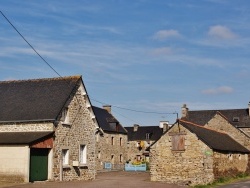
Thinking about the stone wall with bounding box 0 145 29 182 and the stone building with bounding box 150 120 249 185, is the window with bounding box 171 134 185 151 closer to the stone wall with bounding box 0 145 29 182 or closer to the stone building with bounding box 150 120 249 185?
the stone building with bounding box 150 120 249 185

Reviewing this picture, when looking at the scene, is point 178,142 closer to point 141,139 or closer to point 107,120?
point 107,120

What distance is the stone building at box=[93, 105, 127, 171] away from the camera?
52.6 meters

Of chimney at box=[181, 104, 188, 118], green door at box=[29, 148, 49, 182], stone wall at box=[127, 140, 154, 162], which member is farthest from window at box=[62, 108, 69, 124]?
stone wall at box=[127, 140, 154, 162]

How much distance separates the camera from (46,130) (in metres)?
25.6

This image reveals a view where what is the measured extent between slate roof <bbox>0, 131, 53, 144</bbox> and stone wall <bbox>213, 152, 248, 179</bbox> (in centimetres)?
1261

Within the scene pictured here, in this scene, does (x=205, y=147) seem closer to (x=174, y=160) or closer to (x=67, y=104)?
(x=174, y=160)

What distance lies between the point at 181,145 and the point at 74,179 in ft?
25.7

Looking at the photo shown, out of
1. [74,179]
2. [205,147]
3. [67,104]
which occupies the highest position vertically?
[67,104]

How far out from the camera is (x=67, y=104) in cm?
2742

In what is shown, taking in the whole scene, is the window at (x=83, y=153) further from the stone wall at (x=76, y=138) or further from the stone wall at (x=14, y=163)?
the stone wall at (x=14, y=163)

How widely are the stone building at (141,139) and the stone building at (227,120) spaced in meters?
8.55

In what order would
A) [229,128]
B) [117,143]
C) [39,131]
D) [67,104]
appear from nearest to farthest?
1. [39,131]
2. [67,104]
3. [229,128]
4. [117,143]

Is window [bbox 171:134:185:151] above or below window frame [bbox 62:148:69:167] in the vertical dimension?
above

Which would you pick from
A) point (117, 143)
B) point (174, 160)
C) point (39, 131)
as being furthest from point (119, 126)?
point (39, 131)
